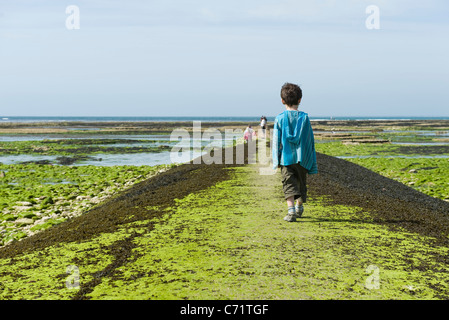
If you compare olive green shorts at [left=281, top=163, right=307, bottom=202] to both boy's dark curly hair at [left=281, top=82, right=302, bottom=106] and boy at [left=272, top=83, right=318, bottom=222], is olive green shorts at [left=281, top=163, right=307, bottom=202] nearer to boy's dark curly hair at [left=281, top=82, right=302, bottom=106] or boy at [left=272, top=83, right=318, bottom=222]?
boy at [left=272, top=83, right=318, bottom=222]

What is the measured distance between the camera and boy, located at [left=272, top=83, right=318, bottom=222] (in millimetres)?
6637

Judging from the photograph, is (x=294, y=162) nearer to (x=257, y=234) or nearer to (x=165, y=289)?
(x=257, y=234)

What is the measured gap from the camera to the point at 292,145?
666 cm

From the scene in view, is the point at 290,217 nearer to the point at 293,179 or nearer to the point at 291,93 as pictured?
the point at 293,179

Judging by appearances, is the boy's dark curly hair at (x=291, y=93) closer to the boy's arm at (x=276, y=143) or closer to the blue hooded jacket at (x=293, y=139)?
the blue hooded jacket at (x=293, y=139)

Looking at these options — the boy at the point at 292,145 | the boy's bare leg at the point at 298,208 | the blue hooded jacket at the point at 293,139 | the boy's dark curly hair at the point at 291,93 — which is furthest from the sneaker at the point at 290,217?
the boy's dark curly hair at the point at 291,93

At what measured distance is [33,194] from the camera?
17.4 metres

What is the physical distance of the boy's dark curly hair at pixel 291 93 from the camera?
6.61m

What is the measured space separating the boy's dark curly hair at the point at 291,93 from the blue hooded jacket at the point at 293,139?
0.16 metres

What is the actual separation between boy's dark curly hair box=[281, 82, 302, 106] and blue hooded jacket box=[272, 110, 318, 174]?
0.16 metres

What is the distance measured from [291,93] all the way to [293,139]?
75 centimetres

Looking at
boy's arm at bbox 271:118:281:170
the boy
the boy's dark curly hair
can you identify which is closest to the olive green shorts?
the boy

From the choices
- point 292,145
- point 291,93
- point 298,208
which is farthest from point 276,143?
point 298,208

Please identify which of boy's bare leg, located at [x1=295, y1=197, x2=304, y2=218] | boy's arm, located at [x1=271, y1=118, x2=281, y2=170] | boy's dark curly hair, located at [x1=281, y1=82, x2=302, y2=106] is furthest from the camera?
boy's bare leg, located at [x1=295, y1=197, x2=304, y2=218]
